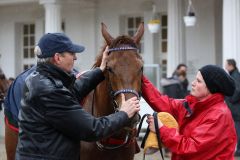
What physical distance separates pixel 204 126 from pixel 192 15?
36.0 ft

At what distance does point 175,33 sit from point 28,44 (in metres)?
6.63

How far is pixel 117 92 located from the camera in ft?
14.4

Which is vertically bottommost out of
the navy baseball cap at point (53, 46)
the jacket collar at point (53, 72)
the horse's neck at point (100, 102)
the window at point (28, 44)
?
the horse's neck at point (100, 102)

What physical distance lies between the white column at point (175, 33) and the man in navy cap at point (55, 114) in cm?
1172

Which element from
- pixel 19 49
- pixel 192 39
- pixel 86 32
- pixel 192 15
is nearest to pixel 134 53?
pixel 192 15

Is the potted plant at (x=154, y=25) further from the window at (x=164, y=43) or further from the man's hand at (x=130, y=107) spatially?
the man's hand at (x=130, y=107)

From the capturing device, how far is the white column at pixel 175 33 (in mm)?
15805

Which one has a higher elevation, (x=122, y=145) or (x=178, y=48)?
(x=178, y=48)

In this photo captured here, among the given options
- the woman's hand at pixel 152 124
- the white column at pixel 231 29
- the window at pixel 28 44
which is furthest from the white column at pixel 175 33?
the woman's hand at pixel 152 124

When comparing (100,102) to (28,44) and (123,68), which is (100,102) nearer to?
(123,68)

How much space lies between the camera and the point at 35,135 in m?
4.08

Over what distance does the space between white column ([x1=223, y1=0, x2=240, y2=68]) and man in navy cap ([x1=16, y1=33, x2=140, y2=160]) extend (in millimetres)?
9539

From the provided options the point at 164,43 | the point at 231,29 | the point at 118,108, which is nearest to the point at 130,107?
the point at 118,108

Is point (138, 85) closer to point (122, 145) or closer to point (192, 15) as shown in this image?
point (122, 145)
